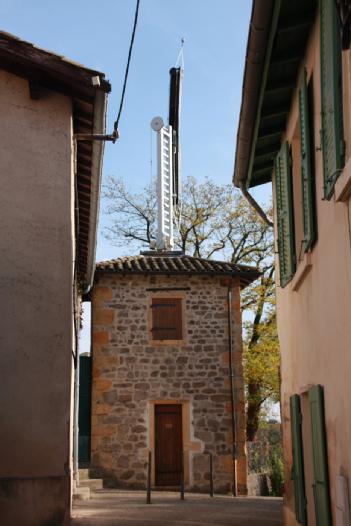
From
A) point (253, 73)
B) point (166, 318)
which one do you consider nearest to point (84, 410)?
point (166, 318)

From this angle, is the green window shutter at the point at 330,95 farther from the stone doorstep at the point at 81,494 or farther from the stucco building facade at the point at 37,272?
the stone doorstep at the point at 81,494

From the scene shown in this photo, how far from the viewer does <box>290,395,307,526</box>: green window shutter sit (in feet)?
23.2

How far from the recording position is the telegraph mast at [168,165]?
887 inches

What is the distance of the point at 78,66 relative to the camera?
8.19m

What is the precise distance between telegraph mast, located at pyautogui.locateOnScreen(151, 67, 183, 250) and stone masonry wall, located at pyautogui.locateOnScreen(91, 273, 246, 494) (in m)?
4.87

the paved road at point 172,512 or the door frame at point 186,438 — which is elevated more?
Answer: the door frame at point 186,438

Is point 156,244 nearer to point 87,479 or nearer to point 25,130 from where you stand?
point 87,479

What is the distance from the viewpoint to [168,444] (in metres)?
16.7

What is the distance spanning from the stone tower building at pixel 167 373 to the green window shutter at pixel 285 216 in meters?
9.21

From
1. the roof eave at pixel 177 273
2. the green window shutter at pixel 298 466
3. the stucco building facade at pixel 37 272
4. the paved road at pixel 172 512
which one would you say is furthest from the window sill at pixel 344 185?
the roof eave at pixel 177 273

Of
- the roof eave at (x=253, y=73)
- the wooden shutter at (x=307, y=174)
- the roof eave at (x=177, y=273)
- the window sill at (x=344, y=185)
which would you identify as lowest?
the window sill at (x=344, y=185)

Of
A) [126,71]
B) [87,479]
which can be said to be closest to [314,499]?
[126,71]

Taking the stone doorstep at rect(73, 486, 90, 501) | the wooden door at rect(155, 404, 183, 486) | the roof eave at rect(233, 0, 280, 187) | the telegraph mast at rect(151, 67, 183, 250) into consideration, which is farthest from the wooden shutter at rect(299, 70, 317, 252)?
the telegraph mast at rect(151, 67, 183, 250)

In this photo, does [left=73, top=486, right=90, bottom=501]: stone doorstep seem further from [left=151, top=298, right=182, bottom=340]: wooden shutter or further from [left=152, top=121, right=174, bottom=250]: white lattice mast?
[left=152, top=121, right=174, bottom=250]: white lattice mast
